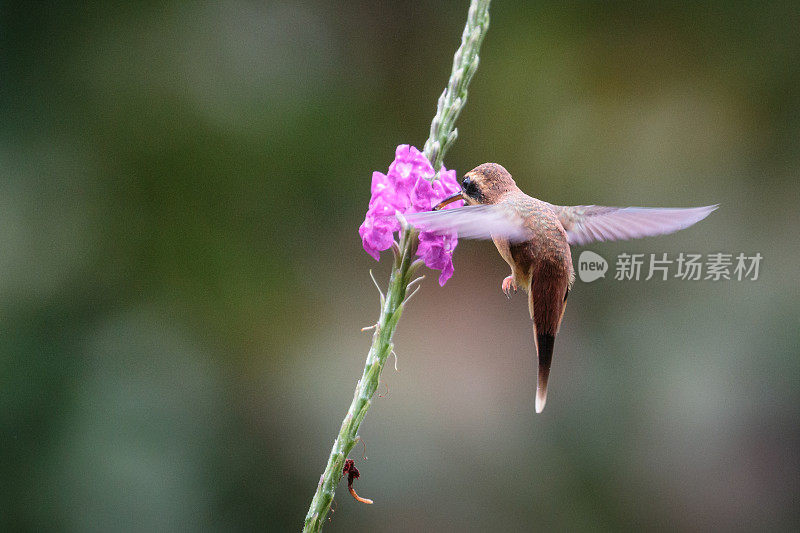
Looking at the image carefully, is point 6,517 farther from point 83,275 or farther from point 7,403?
point 83,275

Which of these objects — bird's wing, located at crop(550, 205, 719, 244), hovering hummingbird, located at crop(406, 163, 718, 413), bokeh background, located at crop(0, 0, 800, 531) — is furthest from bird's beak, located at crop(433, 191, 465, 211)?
bokeh background, located at crop(0, 0, 800, 531)

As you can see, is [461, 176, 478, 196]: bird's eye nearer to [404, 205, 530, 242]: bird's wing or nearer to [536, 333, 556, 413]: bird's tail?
[404, 205, 530, 242]: bird's wing

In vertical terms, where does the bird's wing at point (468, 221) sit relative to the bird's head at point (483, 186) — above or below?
below

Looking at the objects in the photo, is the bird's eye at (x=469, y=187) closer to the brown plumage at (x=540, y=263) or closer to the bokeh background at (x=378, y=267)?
the brown plumage at (x=540, y=263)

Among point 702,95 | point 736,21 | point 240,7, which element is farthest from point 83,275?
point 736,21

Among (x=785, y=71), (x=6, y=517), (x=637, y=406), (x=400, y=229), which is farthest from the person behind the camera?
(x=785, y=71)

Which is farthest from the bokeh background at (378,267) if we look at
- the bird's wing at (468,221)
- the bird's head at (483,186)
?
the bird's wing at (468,221)
